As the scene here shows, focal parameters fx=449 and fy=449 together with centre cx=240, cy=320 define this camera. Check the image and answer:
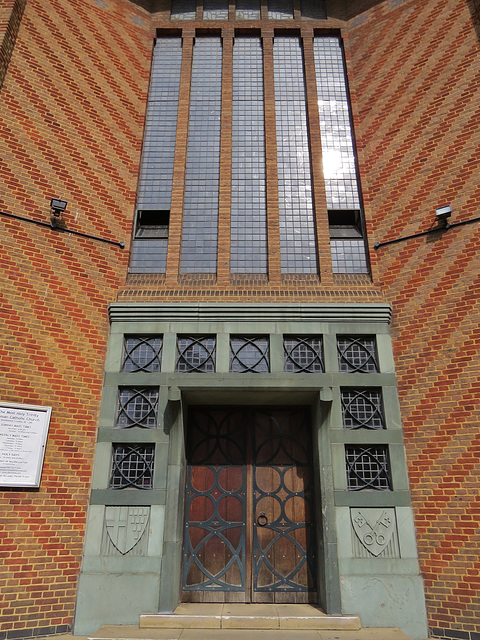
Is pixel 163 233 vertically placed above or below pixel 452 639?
above

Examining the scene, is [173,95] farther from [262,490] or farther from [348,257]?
[262,490]

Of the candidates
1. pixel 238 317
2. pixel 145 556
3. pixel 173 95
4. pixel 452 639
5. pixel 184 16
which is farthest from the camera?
pixel 184 16

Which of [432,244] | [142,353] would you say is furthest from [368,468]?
[142,353]

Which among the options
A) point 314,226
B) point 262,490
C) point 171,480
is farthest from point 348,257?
point 171,480

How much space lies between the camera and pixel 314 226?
27.1 ft

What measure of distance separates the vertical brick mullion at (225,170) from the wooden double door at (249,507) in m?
2.49

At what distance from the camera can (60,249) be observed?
7.18m

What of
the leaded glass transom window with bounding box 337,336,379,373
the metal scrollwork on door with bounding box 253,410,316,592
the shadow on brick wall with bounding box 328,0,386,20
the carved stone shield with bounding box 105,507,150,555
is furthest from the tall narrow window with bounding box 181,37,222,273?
the carved stone shield with bounding box 105,507,150,555

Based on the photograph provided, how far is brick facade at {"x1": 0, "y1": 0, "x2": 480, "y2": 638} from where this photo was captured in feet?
19.5

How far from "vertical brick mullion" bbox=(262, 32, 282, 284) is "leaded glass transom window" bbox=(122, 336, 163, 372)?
88.3 inches

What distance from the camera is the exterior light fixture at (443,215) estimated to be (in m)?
7.14

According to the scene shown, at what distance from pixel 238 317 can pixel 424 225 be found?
3491mm

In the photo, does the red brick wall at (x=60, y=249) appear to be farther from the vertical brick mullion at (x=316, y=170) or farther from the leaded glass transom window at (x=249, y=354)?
the vertical brick mullion at (x=316, y=170)

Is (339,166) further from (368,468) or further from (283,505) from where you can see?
(283,505)
